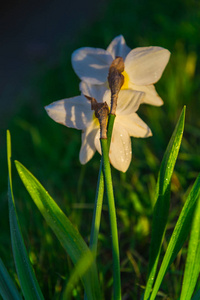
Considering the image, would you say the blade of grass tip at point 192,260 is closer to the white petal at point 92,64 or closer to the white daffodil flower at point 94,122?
the white daffodil flower at point 94,122

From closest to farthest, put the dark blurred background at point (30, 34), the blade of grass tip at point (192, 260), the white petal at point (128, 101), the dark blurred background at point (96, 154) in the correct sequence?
the blade of grass tip at point (192, 260), the white petal at point (128, 101), the dark blurred background at point (96, 154), the dark blurred background at point (30, 34)

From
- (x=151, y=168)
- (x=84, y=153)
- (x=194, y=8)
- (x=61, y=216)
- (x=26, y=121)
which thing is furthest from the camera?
(x=194, y=8)

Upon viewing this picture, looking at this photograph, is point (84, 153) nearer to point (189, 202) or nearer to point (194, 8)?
point (189, 202)

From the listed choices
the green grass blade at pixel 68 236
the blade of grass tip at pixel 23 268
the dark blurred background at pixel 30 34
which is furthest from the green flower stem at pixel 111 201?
the dark blurred background at pixel 30 34

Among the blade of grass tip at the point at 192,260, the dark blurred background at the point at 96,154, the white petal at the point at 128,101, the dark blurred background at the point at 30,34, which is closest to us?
the blade of grass tip at the point at 192,260

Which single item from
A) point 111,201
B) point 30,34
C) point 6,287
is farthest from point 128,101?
point 30,34

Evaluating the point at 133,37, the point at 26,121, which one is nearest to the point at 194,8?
the point at 133,37
